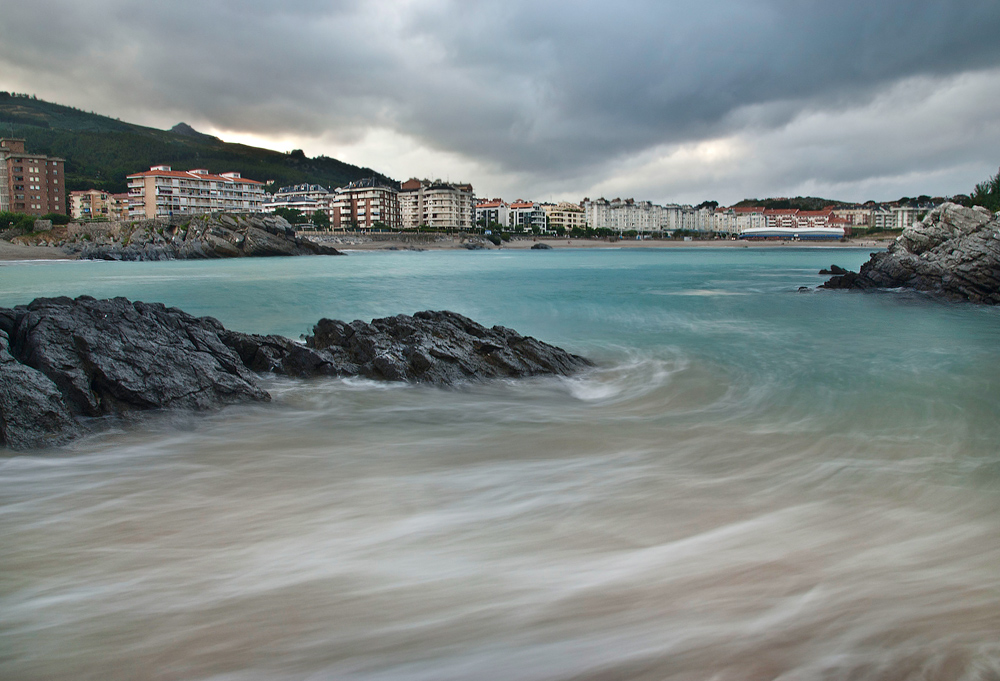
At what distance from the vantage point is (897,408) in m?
7.21

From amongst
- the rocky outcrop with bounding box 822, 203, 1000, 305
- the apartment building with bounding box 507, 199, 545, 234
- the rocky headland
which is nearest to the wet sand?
the rocky headland

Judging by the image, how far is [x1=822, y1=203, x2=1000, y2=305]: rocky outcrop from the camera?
20.0 meters

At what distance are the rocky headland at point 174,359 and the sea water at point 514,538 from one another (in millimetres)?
326

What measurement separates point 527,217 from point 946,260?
423 ft

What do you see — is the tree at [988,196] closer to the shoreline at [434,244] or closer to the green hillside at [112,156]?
the shoreline at [434,244]

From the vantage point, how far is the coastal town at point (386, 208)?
9494cm

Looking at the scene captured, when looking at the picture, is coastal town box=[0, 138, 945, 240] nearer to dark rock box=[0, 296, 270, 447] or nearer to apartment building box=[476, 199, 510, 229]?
apartment building box=[476, 199, 510, 229]

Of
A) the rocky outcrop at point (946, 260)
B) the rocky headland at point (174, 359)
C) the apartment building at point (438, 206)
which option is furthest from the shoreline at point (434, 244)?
the rocky outcrop at point (946, 260)

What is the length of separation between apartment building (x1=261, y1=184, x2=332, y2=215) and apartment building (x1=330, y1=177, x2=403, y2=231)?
6.30 meters

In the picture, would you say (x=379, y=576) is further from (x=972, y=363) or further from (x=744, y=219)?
(x=744, y=219)

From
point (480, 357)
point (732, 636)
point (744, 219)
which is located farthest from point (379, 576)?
point (744, 219)

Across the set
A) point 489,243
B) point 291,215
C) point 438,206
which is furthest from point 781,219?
point 291,215

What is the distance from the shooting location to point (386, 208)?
12075cm

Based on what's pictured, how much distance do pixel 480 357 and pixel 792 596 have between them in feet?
19.2
